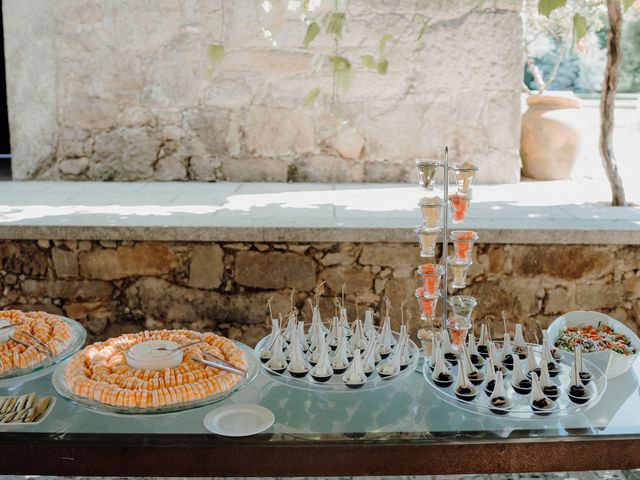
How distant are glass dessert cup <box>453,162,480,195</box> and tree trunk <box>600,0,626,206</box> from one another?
94.4 inches

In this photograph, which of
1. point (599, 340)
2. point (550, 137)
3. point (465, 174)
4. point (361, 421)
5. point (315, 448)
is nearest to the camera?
point (315, 448)

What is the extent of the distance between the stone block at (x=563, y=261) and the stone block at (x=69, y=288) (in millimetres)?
2071

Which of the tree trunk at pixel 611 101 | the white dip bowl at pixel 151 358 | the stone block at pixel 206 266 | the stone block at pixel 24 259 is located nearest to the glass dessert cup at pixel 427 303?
the white dip bowl at pixel 151 358

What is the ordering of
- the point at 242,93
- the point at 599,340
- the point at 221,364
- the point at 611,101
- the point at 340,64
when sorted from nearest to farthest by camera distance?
→ 1. the point at 221,364
2. the point at 599,340
3. the point at 340,64
4. the point at 611,101
5. the point at 242,93

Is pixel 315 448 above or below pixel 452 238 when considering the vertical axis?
below

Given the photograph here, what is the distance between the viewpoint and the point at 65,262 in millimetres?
3564

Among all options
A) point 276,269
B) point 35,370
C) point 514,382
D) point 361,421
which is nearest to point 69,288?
point 276,269

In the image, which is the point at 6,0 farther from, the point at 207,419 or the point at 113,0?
the point at 207,419

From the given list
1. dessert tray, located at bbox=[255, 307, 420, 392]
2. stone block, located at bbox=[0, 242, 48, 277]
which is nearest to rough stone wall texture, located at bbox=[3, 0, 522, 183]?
stone block, located at bbox=[0, 242, 48, 277]

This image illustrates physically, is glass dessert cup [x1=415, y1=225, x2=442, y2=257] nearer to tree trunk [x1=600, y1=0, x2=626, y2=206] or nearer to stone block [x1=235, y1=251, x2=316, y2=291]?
stone block [x1=235, y1=251, x2=316, y2=291]

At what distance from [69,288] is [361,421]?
2.38 metres

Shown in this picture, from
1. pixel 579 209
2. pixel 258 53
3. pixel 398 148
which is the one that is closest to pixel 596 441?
pixel 579 209

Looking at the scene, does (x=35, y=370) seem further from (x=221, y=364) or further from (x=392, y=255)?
(x=392, y=255)

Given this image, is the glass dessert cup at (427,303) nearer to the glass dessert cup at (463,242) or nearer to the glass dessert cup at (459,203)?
the glass dessert cup at (463,242)
